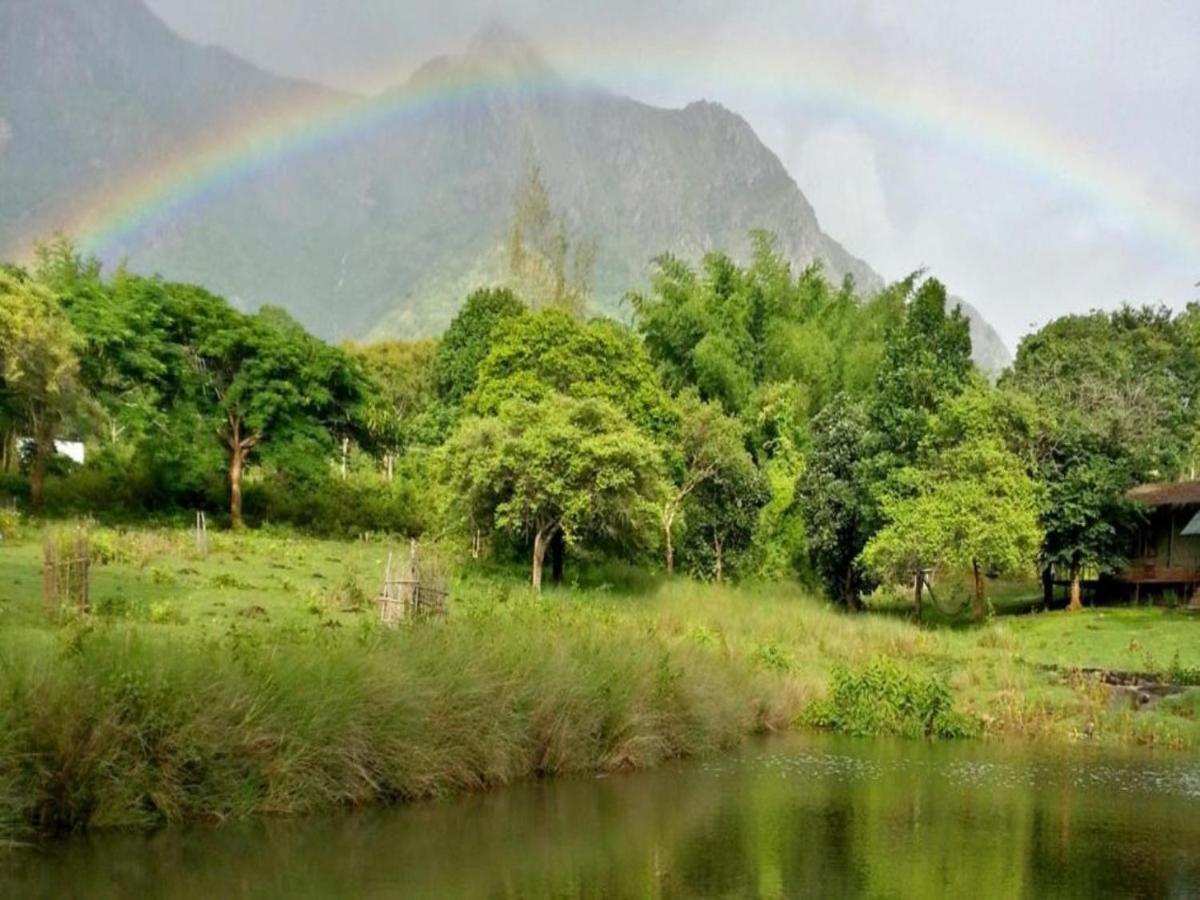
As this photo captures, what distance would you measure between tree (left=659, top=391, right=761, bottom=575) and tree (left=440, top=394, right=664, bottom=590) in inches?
391

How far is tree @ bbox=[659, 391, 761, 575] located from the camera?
47906 millimetres

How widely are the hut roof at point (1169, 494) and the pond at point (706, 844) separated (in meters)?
26.6

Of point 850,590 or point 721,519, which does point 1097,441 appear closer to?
point 850,590

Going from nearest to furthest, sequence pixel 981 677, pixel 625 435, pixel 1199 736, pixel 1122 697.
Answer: pixel 1199 736 → pixel 1122 697 → pixel 981 677 → pixel 625 435

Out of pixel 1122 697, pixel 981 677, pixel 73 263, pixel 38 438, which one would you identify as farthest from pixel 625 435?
pixel 73 263

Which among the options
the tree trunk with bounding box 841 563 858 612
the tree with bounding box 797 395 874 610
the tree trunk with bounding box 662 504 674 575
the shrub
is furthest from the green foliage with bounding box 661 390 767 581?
the shrub

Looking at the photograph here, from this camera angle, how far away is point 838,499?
4550 cm

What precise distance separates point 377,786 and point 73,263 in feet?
190

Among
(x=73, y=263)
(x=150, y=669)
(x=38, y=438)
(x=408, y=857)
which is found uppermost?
(x=73, y=263)

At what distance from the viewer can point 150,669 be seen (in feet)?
43.8

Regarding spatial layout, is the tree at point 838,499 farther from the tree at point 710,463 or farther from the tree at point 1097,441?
the tree at point 1097,441

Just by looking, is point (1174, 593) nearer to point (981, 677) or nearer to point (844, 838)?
point (981, 677)

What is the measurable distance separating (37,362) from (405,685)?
29.5 meters

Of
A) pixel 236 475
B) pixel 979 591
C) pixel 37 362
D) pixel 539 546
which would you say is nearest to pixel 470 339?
pixel 236 475
